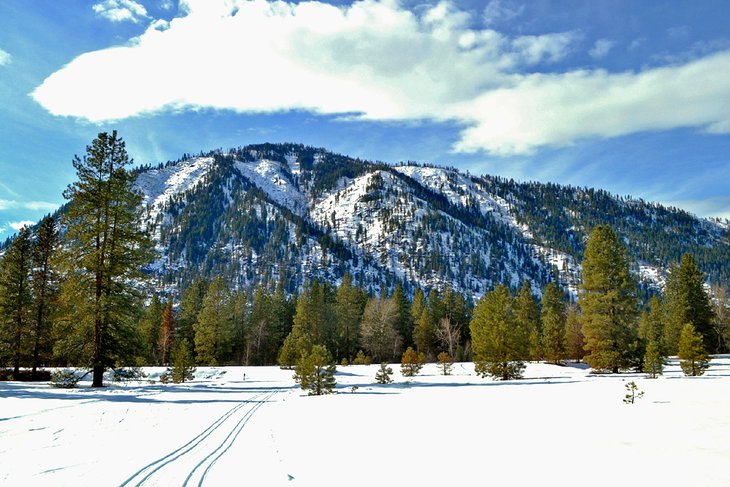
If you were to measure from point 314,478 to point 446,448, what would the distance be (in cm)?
325

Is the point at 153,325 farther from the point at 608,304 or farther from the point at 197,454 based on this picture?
the point at 197,454

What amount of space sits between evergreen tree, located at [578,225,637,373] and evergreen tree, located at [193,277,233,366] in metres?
45.2

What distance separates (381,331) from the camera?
69938 millimetres

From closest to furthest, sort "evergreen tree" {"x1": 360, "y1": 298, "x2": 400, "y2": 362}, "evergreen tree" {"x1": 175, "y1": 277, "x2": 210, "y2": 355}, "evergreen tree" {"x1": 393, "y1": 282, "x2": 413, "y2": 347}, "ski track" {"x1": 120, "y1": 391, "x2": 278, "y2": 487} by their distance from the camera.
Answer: "ski track" {"x1": 120, "y1": 391, "x2": 278, "y2": 487} < "evergreen tree" {"x1": 175, "y1": 277, "x2": 210, "y2": 355} < "evergreen tree" {"x1": 360, "y1": 298, "x2": 400, "y2": 362} < "evergreen tree" {"x1": 393, "y1": 282, "x2": 413, "y2": 347}

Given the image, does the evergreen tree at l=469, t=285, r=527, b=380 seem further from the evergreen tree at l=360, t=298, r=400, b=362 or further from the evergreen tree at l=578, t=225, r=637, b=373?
the evergreen tree at l=360, t=298, r=400, b=362

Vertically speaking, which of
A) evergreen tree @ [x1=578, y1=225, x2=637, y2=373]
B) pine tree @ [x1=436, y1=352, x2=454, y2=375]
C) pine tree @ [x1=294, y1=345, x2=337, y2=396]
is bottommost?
pine tree @ [x1=436, y1=352, x2=454, y2=375]

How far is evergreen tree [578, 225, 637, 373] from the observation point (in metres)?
30.3

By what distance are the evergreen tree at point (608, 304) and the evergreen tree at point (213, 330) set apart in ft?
148

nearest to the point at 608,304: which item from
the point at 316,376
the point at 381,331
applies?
the point at 316,376

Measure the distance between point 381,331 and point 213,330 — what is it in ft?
88.7

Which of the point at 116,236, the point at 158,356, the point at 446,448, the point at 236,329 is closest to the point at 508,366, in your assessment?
the point at 446,448

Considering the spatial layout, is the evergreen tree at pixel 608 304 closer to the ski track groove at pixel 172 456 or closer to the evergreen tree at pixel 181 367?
the ski track groove at pixel 172 456

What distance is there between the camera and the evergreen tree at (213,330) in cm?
5738

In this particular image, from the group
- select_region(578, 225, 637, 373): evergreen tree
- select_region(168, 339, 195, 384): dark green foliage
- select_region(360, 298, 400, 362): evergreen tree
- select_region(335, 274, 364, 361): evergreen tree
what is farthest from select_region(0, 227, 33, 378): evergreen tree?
select_region(335, 274, 364, 361): evergreen tree
